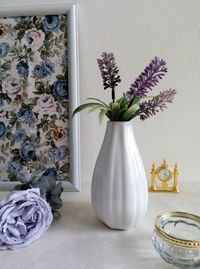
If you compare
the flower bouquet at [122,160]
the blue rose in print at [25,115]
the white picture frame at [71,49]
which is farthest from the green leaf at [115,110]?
the blue rose in print at [25,115]

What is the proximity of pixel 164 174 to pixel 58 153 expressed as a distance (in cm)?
33

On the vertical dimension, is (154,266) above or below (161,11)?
below

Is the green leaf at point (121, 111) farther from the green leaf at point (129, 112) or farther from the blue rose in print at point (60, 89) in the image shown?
the blue rose in print at point (60, 89)

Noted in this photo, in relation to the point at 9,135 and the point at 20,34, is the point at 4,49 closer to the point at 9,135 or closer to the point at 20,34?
the point at 20,34

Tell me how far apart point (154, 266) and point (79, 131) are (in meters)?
0.43

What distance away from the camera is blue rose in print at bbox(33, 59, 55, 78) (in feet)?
2.37

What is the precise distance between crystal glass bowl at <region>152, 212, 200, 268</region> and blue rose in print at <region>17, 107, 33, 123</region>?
48 cm

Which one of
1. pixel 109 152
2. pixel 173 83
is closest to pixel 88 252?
pixel 109 152

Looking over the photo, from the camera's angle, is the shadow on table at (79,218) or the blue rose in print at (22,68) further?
the blue rose in print at (22,68)

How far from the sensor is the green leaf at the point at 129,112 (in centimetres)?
51

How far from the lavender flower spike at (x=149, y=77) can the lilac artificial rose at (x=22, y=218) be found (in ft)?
0.99

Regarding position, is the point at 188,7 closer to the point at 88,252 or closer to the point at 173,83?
the point at 173,83

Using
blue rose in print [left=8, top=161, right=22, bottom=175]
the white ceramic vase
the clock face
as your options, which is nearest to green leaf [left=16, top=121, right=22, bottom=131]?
blue rose in print [left=8, top=161, right=22, bottom=175]

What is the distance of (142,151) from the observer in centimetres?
77
